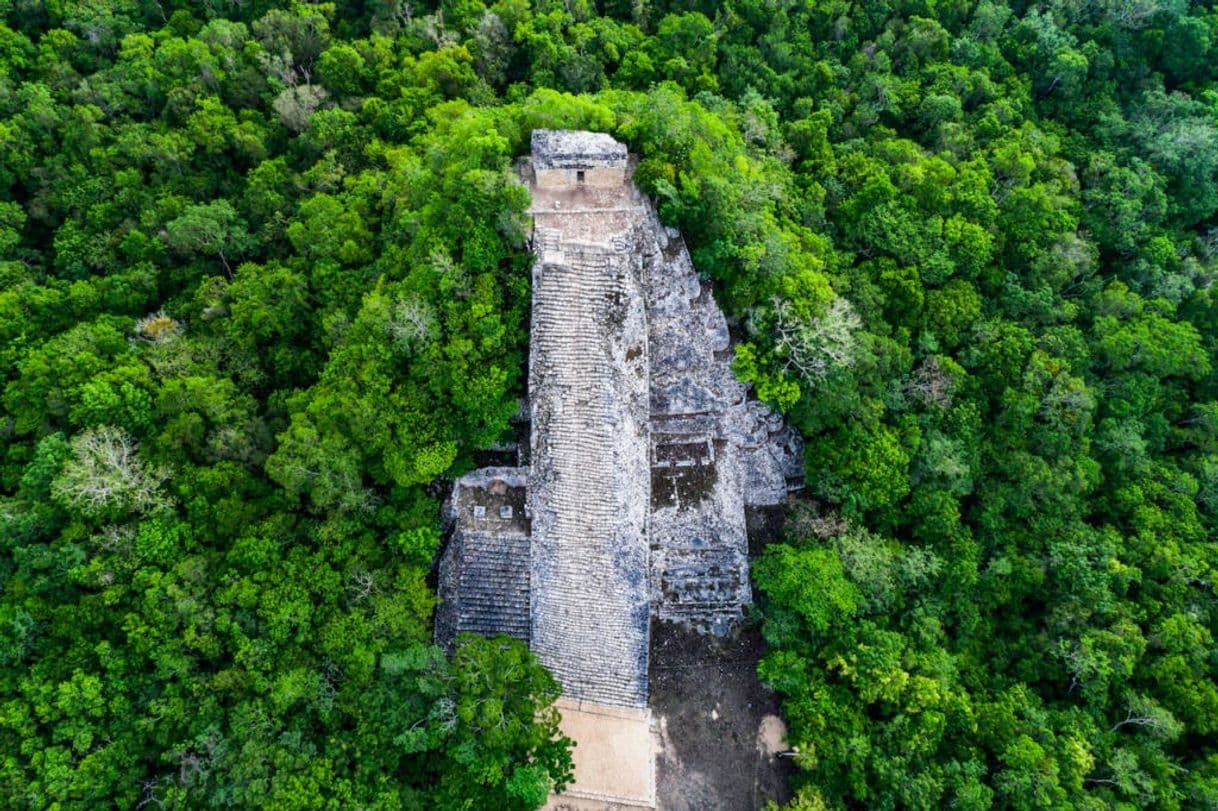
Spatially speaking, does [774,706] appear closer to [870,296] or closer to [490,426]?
[490,426]

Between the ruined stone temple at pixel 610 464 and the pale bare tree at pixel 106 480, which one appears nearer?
the pale bare tree at pixel 106 480

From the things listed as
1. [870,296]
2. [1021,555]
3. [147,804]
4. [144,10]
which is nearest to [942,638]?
[1021,555]

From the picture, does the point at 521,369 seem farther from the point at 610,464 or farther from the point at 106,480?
the point at 106,480

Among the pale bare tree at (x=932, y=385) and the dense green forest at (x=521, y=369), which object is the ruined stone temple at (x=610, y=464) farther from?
the pale bare tree at (x=932, y=385)

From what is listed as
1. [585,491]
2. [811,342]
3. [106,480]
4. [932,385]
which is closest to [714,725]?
[585,491]

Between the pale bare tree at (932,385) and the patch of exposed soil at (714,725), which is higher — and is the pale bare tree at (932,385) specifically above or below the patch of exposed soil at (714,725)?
above

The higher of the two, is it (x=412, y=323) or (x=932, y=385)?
(x=412, y=323)

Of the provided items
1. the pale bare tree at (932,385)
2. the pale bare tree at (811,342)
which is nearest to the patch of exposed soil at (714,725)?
the pale bare tree at (811,342)
